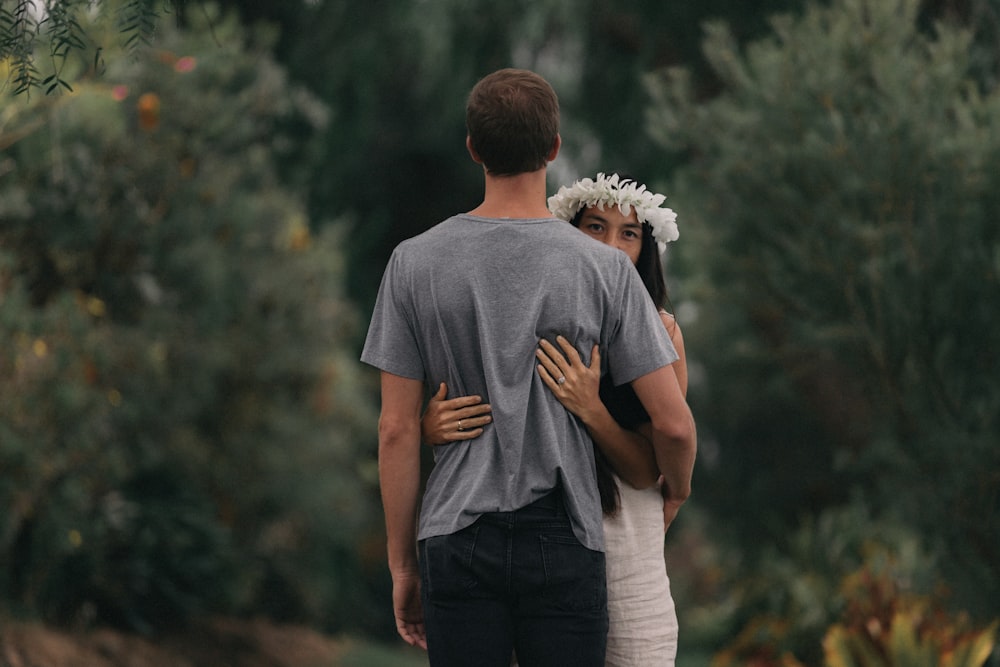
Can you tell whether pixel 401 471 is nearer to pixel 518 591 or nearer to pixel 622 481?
pixel 518 591

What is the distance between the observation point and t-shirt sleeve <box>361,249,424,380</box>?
2.47 m

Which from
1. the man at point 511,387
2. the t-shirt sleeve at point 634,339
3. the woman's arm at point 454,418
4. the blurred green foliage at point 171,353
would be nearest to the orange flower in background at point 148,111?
the blurred green foliage at point 171,353

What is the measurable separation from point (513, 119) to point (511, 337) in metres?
0.42

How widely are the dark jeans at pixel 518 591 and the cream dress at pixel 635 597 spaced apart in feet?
0.61

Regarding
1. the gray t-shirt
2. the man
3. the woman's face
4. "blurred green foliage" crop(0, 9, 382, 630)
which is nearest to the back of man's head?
the man

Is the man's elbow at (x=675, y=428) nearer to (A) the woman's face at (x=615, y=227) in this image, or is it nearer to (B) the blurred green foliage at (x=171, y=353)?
(A) the woman's face at (x=615, y=227)

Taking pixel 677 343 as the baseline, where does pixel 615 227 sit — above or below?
above

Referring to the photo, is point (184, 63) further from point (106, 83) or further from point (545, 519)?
point (545, 519)

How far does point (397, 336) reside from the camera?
2479mm

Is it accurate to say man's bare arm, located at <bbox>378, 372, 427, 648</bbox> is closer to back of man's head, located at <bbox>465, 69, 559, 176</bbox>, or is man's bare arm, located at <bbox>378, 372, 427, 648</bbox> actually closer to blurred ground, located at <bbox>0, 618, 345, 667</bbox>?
back of man's head, located at <bbox>465, 69, 559, 176</bbox>

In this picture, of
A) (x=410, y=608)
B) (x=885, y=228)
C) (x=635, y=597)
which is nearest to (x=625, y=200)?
(x=635, y=597)

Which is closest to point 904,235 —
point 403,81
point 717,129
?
point 717,129

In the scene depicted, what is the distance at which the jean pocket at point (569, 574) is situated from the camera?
232 centimetres

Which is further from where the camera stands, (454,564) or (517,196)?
(517,196)
